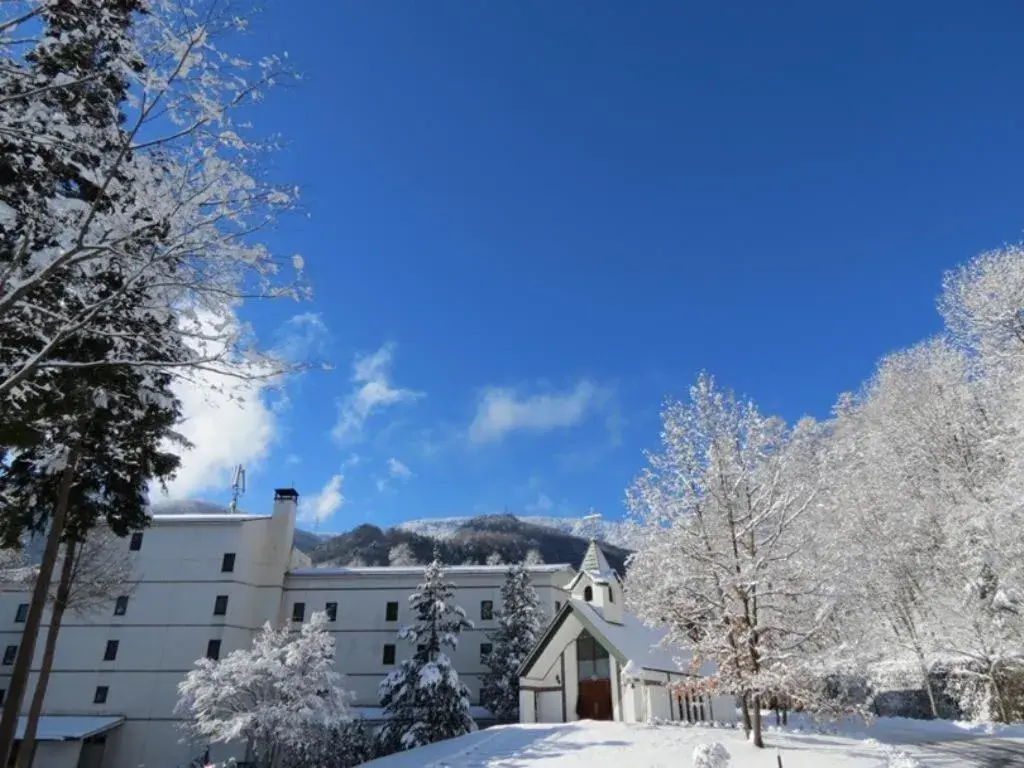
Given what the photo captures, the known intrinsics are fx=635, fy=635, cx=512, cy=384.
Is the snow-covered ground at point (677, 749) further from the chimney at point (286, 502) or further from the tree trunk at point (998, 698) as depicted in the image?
the chimney at point (286, 502)

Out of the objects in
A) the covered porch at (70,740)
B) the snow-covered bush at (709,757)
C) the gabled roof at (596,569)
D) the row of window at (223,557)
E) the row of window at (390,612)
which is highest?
the row of window at (223,557)

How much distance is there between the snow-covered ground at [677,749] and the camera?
1492 cm

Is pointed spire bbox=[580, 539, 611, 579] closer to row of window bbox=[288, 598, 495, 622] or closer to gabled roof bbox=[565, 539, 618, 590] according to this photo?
gabled roof bbox=[565, 539, 618, 590]

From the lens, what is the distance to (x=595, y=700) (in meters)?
24.8

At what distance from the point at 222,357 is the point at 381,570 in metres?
38.1

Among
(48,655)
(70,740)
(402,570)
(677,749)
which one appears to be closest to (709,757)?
(677,749)

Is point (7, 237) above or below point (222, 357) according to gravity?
above

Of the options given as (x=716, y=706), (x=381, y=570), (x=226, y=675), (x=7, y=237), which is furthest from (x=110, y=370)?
(x=381, y=570)

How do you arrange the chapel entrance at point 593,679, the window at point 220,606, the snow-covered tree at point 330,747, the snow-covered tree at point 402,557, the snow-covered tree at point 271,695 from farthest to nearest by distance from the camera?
the snow-covered tree at point 402,557 → the window at point 220,606 → the snow-covered tree at point 330,747 → the snow-covered tree at point 271,695 → the chapel entrance at point 593,679

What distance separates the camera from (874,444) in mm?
34094

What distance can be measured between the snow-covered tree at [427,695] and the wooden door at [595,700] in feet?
24.8

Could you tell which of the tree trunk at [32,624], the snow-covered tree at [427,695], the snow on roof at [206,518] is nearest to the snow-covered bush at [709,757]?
the tree trunk at [32,624]

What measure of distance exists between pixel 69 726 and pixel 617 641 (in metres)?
31.4

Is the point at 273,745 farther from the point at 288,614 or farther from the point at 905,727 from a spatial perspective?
the point at 905,727
